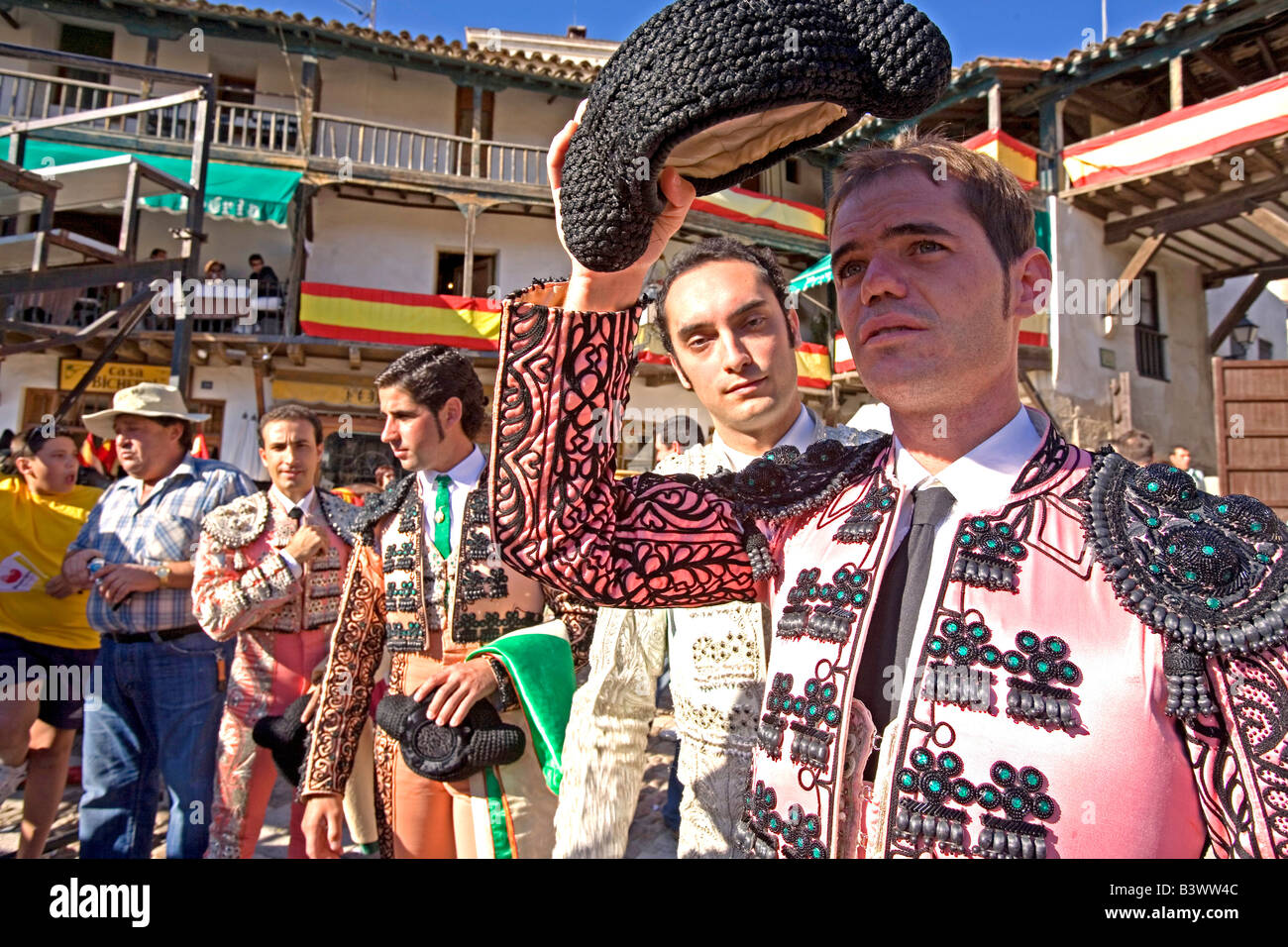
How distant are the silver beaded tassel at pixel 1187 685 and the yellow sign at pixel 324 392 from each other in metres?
14.1

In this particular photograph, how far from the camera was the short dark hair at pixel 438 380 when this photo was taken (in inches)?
113

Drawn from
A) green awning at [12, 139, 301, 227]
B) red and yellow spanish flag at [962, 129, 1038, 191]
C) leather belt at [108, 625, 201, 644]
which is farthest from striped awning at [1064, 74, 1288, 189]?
leather belt at [108, 625, 201, 644]

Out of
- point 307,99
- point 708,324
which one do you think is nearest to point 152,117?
point 307,99

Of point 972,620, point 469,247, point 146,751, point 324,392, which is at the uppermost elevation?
point 469,247

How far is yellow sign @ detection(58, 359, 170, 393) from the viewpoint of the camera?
1307cm

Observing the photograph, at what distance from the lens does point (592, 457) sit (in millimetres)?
1139

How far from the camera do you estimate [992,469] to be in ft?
3.63

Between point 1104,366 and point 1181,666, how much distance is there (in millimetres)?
13575

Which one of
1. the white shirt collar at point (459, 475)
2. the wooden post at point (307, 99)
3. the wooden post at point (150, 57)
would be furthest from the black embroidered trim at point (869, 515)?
the wooden post at point (150, 57)

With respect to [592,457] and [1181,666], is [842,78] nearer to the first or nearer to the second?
[592,457]

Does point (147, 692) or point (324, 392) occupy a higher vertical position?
point (324, 392)

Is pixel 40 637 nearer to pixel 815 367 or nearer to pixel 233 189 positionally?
pixel 233 189

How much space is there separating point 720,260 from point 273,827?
4.10 m

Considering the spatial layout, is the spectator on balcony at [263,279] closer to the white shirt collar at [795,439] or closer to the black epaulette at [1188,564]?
the white shirt collar at [795,439]
